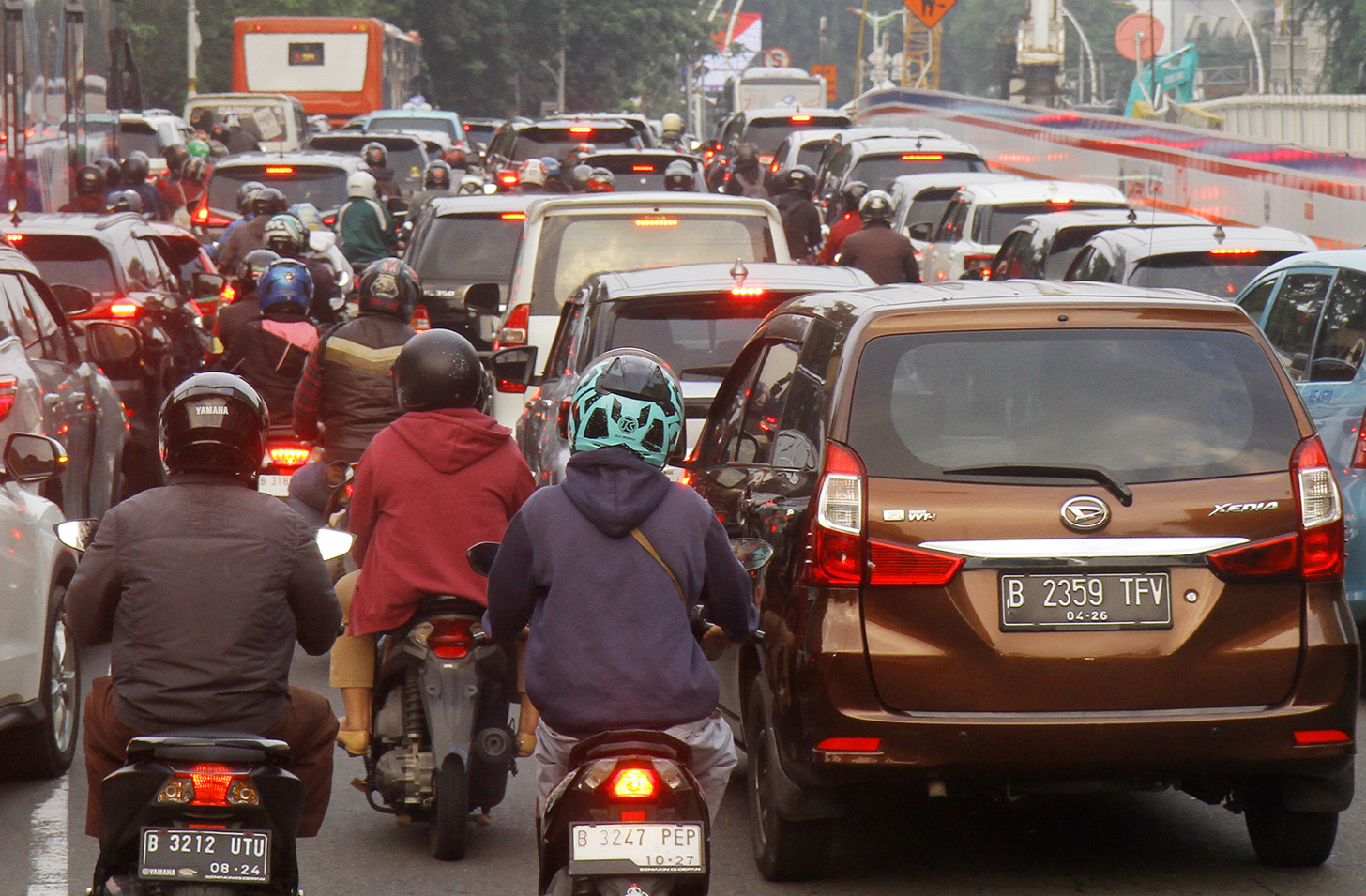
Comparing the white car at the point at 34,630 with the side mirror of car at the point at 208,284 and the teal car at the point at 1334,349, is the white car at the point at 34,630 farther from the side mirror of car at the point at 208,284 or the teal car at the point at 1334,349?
the side mirror of car at the point at 208,284

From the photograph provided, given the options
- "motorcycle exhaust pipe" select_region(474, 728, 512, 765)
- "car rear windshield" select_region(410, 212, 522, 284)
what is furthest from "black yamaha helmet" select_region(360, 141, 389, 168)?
"motorcycle exhaust pipe" select_region(474, 728, 512, 765)

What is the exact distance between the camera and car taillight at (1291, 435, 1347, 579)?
5.83 metres

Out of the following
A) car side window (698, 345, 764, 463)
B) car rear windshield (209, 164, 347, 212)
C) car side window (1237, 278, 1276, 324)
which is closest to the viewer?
car side window (698, 345, 764, 463)

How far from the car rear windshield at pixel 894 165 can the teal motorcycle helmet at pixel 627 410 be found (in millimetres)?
22946

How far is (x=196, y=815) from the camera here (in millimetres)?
4191

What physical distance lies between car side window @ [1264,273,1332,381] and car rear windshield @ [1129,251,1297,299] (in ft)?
9.63

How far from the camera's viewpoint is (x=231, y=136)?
106 feet

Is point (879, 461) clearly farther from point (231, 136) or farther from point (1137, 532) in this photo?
point (231, 136)

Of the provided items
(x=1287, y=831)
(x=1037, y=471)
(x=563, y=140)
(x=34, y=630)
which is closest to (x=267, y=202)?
(x=34, y=630)

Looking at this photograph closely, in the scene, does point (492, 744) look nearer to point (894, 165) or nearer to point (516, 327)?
point (516, 327)

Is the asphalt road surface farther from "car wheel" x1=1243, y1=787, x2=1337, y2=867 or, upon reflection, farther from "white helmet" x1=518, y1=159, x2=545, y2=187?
"white helmet" x1=518, y1=159, x2=545, y2=187

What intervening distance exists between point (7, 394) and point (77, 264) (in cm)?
461

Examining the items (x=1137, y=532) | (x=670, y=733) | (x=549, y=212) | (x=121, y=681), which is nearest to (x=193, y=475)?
(x=121, y=681)

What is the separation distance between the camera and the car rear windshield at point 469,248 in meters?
17.0
